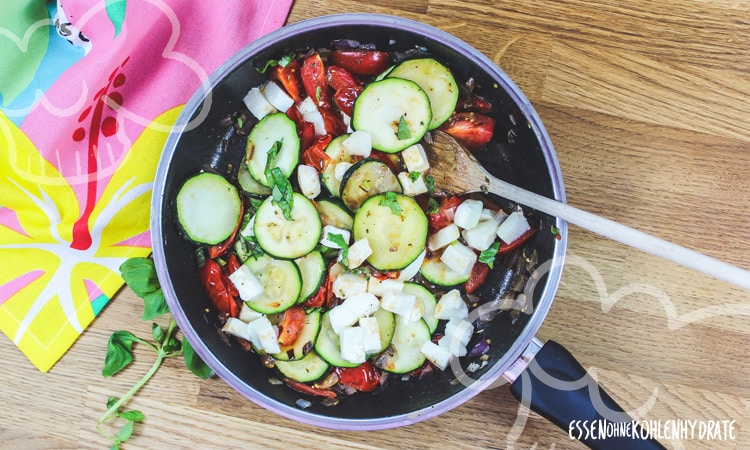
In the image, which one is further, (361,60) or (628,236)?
(361,60)

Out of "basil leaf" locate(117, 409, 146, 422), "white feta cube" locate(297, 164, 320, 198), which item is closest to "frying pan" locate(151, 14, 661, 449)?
"white feta cube" locate(297, 164, 320, 198)

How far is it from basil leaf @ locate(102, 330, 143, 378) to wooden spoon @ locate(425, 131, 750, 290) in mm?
877

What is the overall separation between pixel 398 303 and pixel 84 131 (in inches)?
35.6

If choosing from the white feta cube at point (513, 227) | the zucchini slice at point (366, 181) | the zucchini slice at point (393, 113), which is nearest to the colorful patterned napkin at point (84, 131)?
the zucchini slice at point (393, 113)

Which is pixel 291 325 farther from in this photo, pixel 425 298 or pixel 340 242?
pixel 425 298

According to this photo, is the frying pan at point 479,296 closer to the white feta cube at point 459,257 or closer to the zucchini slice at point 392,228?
the white feta cube at point 459,257

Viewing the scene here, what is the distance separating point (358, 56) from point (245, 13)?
33cm

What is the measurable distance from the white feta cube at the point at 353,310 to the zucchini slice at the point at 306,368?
0.10 m

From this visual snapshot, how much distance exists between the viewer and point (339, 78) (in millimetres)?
1561

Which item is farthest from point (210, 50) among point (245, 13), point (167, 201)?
point (167, 201)

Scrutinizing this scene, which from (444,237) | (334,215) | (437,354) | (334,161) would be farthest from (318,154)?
(437,354)

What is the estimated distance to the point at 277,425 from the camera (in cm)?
165

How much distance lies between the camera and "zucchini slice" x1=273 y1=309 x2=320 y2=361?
1533mm

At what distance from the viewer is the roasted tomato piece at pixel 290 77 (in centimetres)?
156
